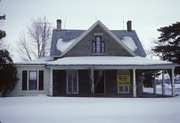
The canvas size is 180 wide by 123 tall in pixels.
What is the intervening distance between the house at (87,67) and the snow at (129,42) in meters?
0.51

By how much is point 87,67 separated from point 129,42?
27.5 feet

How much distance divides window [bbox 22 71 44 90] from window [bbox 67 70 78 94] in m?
2.56

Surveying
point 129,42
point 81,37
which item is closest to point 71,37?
point 81,37

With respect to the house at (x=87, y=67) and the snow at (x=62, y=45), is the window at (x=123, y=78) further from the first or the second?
the snow at (x=62, y=45)

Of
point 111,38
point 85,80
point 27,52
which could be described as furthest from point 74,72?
point 27,52

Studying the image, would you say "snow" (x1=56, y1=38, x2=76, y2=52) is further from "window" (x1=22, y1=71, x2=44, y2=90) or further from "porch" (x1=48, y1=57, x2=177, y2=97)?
"window" (x1=22, y1=71, x2=44, y2=90)

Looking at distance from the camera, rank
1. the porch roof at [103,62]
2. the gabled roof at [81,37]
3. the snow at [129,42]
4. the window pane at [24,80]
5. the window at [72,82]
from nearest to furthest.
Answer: the porch roof at [103,62], the window pane at [24,80], the window at [72,82], the gabled roof at [81,37], the snow at [129,42]

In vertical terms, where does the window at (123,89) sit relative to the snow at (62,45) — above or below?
below

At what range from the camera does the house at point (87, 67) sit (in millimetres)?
21016

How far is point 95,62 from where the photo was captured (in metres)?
20.9

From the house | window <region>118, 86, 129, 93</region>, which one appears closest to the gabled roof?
the house

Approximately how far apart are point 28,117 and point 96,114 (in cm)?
293

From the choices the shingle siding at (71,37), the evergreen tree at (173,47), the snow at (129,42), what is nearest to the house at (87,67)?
the shingle siding at (71,37)

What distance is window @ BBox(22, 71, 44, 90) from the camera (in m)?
22.1
